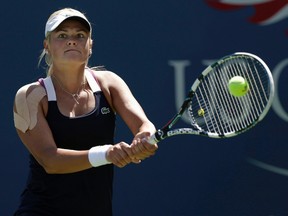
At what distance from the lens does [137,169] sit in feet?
16.3

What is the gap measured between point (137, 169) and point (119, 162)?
1.82 meters

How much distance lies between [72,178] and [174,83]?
1689 millimetres

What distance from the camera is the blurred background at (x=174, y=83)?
486 cm

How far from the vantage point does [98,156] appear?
317cm

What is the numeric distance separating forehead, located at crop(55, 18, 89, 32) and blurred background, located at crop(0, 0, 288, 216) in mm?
1530

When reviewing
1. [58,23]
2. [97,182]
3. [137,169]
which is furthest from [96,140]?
[137,169]

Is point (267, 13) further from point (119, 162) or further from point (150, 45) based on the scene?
point (119, 162)

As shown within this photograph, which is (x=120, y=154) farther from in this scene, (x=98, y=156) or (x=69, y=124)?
(x=69, y=124)

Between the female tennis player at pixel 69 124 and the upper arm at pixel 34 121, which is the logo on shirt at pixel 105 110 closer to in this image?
the female tennis player at pixel 69 124

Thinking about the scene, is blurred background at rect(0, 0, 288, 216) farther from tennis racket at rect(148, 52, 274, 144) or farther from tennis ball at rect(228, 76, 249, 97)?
tennis ball at rect(228, 76, 249, 97)

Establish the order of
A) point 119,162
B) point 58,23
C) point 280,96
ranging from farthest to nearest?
1. point 280,96
2. point 58,23
3. point 119,162

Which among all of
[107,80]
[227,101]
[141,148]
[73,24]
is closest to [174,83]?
[227,101]

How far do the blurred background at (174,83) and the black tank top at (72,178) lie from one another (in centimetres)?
155

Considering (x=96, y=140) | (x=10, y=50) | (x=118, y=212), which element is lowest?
(x=118, y=212)
